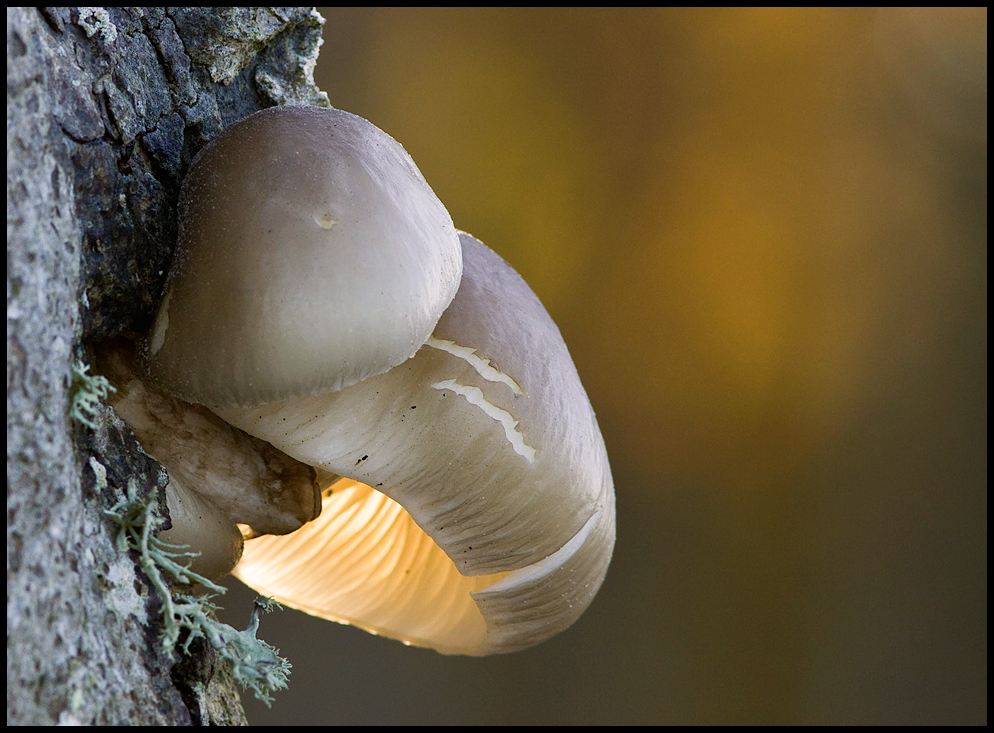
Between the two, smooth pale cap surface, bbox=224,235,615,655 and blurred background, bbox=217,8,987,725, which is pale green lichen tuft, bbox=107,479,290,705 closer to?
smooth pale cap surface, bbox=224,235,615,655

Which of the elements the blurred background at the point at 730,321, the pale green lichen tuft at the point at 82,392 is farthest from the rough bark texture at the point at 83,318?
the blurred background at the point at 730,321

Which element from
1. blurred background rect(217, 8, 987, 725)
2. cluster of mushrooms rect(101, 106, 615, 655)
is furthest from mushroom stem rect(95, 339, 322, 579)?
blurred background rect(217, 8, 987, 725)

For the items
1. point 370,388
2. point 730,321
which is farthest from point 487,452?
point 730,321

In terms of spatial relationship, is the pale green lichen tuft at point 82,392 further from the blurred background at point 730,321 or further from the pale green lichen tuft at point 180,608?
the blurred background at point 730,321

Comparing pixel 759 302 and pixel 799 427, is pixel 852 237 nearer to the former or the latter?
pixel 759 302

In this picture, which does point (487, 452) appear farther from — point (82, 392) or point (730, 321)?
point (730, 321)

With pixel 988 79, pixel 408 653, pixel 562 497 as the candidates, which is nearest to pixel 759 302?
pixel 988 79

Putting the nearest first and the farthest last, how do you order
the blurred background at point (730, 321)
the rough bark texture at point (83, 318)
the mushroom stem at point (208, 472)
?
the rough bark texture at point (83, 318)
the mushroom stem at point (208, 472)
the blurred background at point (730, 321)
